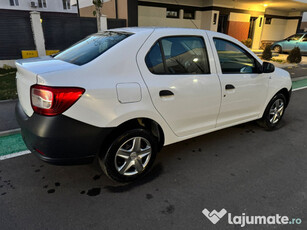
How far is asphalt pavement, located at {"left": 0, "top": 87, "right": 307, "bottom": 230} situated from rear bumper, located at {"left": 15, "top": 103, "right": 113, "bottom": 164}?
1.68 feet

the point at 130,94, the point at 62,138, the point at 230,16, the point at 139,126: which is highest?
the point at 230,16

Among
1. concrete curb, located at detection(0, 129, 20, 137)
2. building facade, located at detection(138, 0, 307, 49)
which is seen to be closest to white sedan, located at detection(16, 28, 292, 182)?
concrete curb, located at detection(0, 129, 20, 137)

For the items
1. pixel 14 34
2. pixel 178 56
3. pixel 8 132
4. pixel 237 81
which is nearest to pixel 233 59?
pixel 237 81

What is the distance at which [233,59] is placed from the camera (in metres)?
3.43

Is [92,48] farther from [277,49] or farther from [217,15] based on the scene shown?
[277,49]

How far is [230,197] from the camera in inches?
100

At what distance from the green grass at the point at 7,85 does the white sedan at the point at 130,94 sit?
144 inches

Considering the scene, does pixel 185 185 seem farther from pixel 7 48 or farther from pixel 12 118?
pixel 7 48

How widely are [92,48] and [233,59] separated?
6.70 ft

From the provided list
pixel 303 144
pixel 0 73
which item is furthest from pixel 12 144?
pixel 0 73

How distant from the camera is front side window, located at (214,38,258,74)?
3.22 meters

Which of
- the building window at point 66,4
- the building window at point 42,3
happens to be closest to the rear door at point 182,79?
the building window at point 42,3

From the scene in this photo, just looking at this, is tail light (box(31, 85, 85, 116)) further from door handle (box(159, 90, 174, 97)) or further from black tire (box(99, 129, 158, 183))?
door handle (box(159, 90, 174, 97))

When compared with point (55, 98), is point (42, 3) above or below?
above
